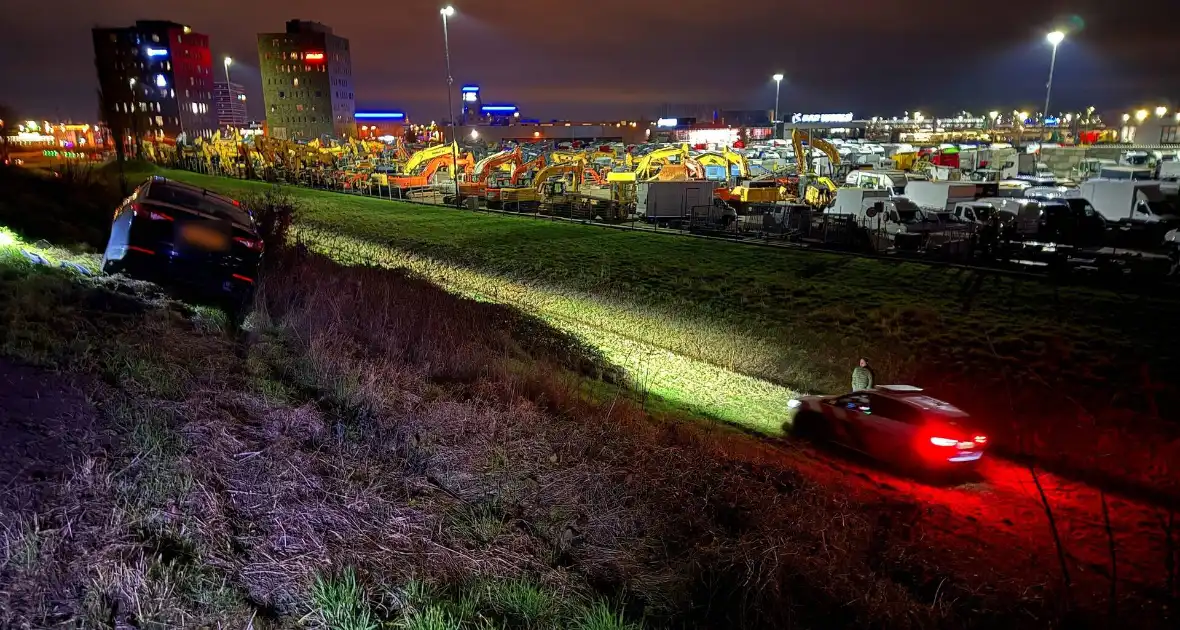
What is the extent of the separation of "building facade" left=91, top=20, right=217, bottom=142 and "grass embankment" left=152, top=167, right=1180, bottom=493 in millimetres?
127422

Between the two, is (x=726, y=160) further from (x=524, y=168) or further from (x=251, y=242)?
(x=251, y=242)

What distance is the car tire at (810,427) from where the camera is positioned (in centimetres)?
1156

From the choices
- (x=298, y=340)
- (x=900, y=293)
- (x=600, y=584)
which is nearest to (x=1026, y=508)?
(x=600, y=584)

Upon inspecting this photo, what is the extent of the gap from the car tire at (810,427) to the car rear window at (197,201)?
1139cm

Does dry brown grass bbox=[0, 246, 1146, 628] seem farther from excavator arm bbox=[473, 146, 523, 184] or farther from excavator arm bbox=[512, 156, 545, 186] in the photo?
excavator arm bbox=[473, 146, 523, 184]

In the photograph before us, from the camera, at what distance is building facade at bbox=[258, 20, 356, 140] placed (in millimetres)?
145000

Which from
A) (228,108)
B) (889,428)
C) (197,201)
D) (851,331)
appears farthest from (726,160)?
(228,108)

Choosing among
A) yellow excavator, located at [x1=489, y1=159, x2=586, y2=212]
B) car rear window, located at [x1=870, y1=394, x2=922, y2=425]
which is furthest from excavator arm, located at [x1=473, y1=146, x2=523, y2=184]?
car rear window, located at [x1=870, y1=394, x2=922, y2=425]

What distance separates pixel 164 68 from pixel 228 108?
3739 centimetres

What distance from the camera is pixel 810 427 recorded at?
1188 cm

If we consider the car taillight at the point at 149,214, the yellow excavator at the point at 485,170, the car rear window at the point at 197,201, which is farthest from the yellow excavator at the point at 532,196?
the car taillight at the point at 149,214

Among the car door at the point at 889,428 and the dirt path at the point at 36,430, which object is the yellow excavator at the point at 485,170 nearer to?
the car door at the point at 889,428

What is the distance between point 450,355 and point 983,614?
811cm

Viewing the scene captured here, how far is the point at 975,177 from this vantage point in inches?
1736
